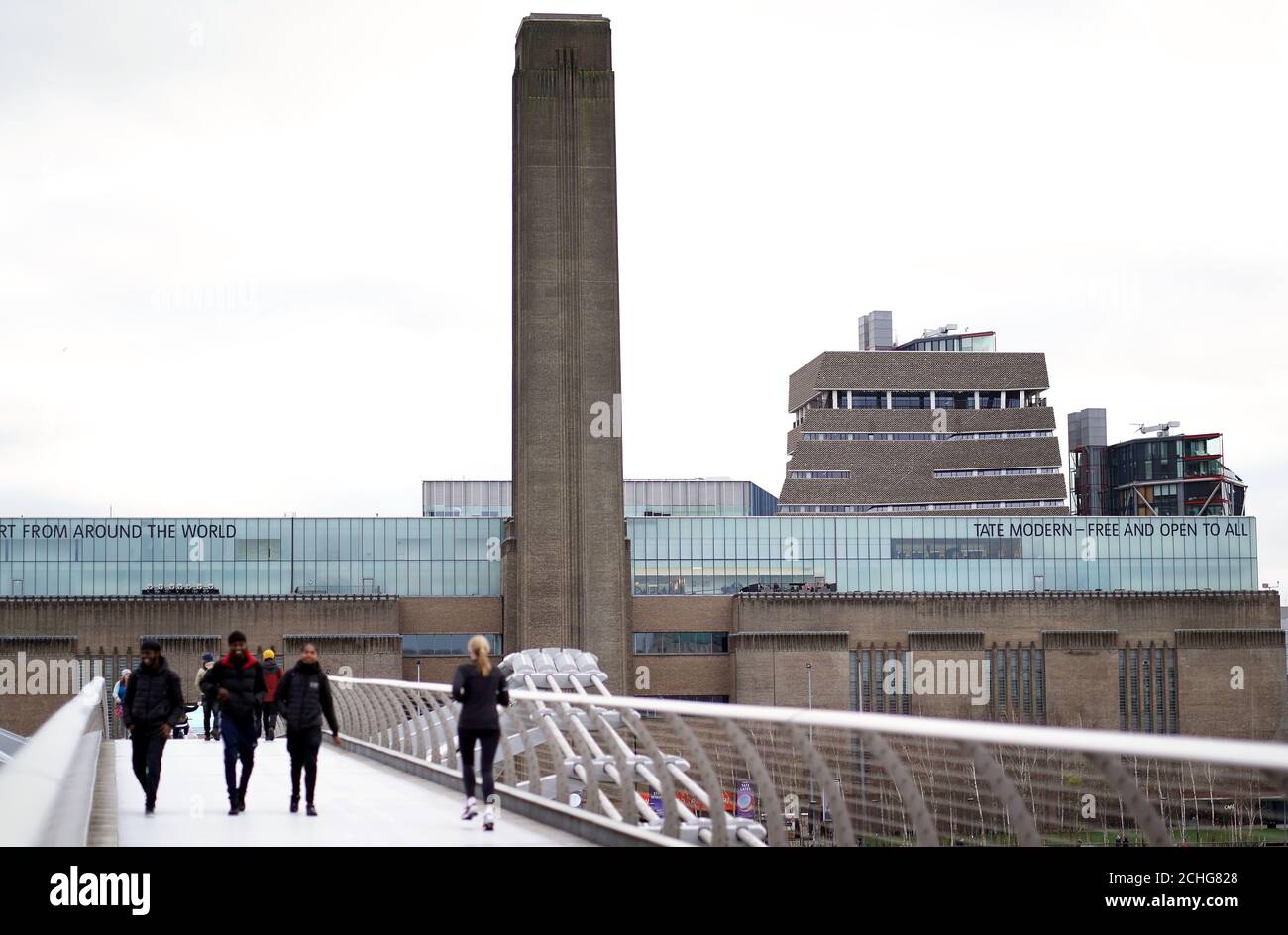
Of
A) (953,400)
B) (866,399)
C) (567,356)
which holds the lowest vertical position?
(567,356)

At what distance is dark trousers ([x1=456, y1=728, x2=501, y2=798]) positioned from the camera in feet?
51.7

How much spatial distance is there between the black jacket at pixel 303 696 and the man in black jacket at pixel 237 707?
0.50m

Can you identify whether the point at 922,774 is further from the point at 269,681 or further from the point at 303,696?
the point at 269,681

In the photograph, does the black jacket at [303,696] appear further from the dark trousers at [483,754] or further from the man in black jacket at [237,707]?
the dark trousers at [483,754]

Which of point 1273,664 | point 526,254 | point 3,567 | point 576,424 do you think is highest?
point 526,254

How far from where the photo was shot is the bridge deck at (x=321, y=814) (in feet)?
49.2

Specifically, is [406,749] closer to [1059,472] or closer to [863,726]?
[863,726]

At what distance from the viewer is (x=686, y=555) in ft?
290

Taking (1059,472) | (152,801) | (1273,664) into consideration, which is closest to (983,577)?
(1273,664)

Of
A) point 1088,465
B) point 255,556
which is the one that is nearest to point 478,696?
point 255,556

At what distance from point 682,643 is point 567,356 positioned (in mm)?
16133

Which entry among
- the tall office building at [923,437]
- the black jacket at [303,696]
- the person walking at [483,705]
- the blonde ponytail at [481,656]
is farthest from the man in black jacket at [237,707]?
the tall office building at [923,437]
